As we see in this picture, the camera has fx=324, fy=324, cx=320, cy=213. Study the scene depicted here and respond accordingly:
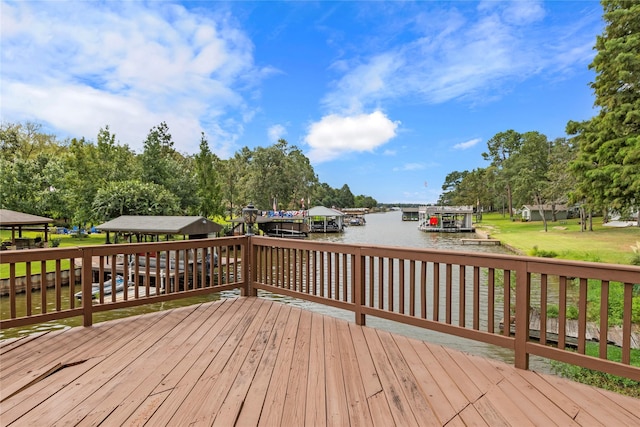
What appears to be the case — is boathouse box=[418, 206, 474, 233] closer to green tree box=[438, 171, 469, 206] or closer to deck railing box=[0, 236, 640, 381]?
deck railing box=[0, 236, 640, 381]

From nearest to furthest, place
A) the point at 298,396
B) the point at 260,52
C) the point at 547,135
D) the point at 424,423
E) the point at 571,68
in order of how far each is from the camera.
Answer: the point at 424,423, the point at 298,396, the point at 260,52, the point at 571,68, the point at 547,135

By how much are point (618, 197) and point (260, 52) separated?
13.5 meters

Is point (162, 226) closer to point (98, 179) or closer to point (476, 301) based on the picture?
point (98, 179)

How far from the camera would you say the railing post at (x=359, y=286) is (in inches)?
130

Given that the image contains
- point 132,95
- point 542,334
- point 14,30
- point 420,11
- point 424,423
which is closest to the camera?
point 424,423

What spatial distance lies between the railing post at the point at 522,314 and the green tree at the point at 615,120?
10043 mm

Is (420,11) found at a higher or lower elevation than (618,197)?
higher

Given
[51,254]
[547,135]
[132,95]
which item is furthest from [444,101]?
[51,254]

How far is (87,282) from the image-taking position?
10.5ft

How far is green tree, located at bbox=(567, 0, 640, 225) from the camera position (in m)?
9.83

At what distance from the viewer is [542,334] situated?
2.34m

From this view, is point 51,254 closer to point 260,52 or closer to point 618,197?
point 260,52

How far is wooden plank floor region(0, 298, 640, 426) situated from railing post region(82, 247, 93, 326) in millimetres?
170

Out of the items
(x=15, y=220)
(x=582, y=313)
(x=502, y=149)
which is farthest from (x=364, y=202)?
(x=582, y=313)
